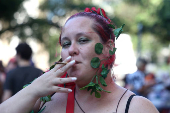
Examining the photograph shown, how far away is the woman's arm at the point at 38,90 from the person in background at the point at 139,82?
4.62m

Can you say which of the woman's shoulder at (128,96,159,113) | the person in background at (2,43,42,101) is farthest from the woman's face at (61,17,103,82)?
the person in background at (2,43,42,101)

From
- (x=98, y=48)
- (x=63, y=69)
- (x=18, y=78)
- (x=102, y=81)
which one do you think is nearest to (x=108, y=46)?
(x=98, y=48)

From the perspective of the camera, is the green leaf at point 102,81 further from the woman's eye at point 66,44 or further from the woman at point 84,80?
the woman's eye at point 66,44

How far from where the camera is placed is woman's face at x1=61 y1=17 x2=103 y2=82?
1631mm

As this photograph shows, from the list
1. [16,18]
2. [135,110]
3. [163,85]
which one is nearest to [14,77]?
[135,110]

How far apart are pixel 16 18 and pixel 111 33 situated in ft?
45.1

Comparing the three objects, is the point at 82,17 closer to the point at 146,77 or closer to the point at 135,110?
the point at 135,110

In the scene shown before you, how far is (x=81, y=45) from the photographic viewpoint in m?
1.66

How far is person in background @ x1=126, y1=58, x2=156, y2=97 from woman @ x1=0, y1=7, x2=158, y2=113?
4.32 meters

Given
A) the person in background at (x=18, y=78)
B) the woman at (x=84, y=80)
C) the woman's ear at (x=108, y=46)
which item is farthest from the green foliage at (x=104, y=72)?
the person in background at (x=18, y=78)

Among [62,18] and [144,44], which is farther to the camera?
[144,44]

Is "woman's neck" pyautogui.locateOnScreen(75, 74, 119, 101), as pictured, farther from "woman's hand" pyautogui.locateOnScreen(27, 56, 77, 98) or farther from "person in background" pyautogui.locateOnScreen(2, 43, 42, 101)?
"person in background" pyautogui.locateOnScreen(2, 43, 42, 101)

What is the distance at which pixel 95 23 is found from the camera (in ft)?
5.75

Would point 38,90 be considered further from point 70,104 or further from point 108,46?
point 108,46
